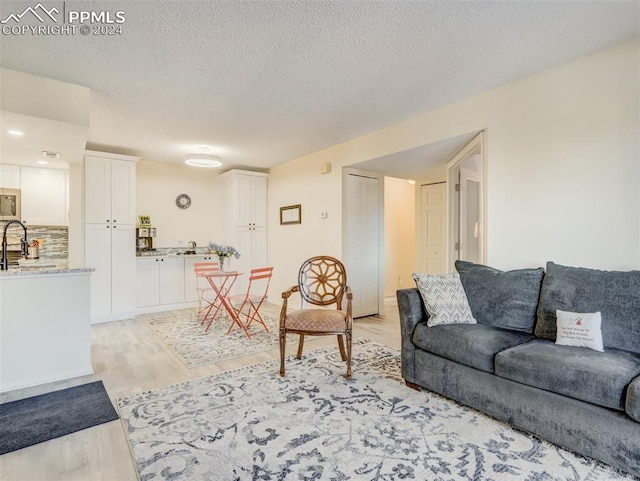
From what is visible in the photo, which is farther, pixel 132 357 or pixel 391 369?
pixel 132 357

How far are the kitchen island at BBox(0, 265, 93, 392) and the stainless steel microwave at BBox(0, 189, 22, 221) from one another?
274 cm

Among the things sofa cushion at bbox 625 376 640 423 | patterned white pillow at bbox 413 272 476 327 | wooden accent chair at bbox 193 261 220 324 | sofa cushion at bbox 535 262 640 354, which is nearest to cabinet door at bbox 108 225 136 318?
wooden accent chair at bbox 193 261 220 324

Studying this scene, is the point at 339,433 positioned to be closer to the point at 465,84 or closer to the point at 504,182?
the point at 504,182

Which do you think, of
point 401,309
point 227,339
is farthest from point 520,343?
point 227,339

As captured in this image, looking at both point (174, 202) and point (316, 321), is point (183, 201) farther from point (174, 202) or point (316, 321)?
point (316, 321)

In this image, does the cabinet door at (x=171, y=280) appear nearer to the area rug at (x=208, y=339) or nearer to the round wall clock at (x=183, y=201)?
the area rug at (x=208, y=339)

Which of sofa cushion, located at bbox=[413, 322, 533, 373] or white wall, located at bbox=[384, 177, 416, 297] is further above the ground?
white wall, located at bbox=[384, 177, 416, 297]

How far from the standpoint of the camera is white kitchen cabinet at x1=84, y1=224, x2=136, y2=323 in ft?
15.1

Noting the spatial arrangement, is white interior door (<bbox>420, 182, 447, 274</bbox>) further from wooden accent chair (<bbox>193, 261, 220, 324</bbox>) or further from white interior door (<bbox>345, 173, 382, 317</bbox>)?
wooden accent chair (<bbox>193, 261, 220, 324</bbox>)

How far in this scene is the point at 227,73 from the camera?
2.70 m

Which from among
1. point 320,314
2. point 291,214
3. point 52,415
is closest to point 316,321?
point 320,314

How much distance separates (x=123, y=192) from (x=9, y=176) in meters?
1.56

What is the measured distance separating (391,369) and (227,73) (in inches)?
113

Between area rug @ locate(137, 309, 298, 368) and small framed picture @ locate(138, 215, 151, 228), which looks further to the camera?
small framed picture @ locate(138, 215, 151, 228)
